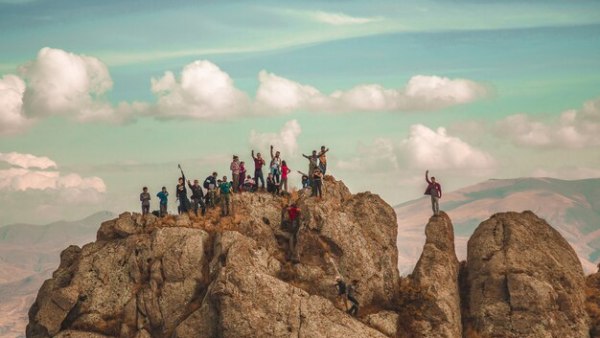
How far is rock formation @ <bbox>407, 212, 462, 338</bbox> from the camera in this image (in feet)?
213

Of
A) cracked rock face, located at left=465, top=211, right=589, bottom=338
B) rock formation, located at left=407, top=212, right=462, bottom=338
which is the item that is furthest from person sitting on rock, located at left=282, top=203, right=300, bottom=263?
cracked rock face, located at left=465, top=211, right=589, bottom=338

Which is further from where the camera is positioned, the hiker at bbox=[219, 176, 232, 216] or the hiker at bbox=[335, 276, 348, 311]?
the hiker at bbox=[219, 176, 232, 216]

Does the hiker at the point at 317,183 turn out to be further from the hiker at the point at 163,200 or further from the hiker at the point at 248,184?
the hiker at the point at 163,200

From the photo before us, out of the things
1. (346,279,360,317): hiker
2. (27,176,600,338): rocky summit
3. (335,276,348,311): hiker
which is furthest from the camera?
(346,279,360,317): hiker

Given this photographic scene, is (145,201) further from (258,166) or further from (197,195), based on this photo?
(258,166)

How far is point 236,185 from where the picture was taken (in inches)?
3086

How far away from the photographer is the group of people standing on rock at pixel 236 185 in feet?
241

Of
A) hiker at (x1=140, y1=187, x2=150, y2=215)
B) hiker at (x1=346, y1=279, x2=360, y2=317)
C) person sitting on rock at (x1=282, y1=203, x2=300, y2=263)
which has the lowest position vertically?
hiker at (x1=346, y1=279, x2=360, y2=317)

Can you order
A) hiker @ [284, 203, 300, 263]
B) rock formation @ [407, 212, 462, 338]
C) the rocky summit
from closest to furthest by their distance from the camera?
the rocky summit < rock formation @ [407, 212, 462, 338] < hiker @ [284, 203, 300, 263]

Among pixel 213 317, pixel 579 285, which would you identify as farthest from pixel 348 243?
pixel 579 285

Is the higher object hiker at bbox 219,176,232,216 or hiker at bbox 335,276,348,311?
hiker at bbox 219,176,232,216

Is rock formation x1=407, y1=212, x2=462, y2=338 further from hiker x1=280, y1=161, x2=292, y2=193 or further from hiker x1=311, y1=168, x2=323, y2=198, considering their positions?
hiker x1=280, y1=161, x2=292, y2=193

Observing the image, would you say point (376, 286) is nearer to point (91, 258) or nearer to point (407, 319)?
point (407, 319)

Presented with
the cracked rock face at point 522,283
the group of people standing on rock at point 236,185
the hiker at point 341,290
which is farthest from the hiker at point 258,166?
the cracked rock face at point 522,283
